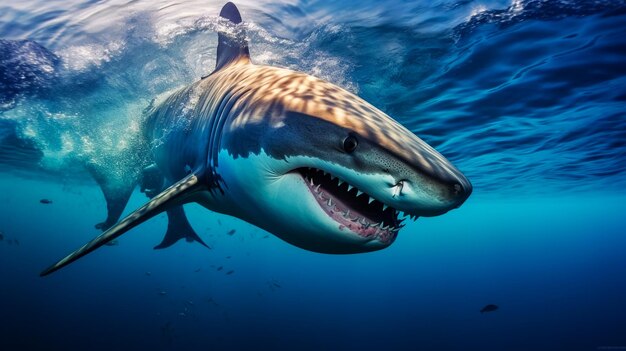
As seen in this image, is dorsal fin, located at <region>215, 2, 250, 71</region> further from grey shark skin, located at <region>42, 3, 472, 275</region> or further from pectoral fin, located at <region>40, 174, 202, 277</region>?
pectoral fin, located at <region>40, 174, 202, 277</region>

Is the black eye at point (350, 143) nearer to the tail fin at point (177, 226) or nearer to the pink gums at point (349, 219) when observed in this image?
the pink gums at point (349, 219)

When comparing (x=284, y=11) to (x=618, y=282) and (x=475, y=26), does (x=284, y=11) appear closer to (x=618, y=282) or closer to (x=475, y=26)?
A: (x=475, y=26)

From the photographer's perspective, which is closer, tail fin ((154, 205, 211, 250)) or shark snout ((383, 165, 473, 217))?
shark snout ((383, 165, 473, 217))

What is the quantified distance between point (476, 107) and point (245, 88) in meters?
9.84

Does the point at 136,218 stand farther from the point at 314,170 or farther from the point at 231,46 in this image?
the point at 231,46

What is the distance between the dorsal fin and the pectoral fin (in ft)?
7.55

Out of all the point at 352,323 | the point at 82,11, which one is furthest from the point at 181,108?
the point at 352,323

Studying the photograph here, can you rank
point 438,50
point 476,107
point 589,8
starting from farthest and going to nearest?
point 476,107, point 438,50, point 589,8

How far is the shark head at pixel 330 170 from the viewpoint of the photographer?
166 cm

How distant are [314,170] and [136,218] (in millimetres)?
1519

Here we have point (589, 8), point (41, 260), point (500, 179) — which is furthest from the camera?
point (41, 260)

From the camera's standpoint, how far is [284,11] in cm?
666

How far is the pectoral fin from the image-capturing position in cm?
241

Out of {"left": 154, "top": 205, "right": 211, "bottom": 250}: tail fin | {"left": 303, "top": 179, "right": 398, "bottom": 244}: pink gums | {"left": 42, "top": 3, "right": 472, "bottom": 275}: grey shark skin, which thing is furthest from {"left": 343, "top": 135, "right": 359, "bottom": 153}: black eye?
{"left": 154, "top": 205, "right": 211, "bottom": 250}: tail fin
